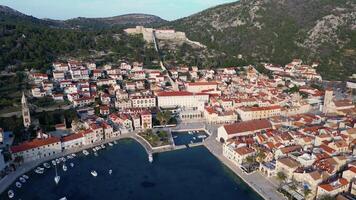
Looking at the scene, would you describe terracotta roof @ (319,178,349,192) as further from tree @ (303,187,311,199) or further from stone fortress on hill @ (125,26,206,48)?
stone fortress on hill @ (125,26,206,48)

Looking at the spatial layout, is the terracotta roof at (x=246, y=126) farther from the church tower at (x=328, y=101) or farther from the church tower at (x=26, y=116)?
the church tower at (x=26, y=116)

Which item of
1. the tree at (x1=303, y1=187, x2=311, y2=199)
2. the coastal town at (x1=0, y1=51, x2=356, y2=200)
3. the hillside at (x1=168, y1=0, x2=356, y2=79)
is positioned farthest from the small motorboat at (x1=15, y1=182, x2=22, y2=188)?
the hillside at (x1=168, y1=0, x2=356, y2=79)

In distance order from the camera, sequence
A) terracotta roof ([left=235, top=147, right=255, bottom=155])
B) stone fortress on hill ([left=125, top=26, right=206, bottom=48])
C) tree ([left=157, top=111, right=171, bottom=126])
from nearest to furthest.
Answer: terracotta roof ([left=235, top=147, right=255, bottom=155]), tree ([left=157, top=111, right=171, bottom=126]), stone fortress on hill ([left=125, top=26, right=206, bottom=48])

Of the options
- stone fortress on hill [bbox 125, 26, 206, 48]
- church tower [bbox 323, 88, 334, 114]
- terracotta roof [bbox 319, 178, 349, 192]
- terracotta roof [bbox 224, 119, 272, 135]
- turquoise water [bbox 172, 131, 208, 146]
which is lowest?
turquoise water [bbox 172, 131, 208, 146]

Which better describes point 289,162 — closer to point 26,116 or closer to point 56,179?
point 56,179

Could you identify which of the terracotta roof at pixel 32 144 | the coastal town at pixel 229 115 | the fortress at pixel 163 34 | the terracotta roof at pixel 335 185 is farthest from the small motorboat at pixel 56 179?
the fortress at pixel 163 34

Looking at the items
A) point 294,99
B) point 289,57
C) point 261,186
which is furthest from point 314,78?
point 261,186

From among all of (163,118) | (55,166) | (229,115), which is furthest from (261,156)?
(55,166)
